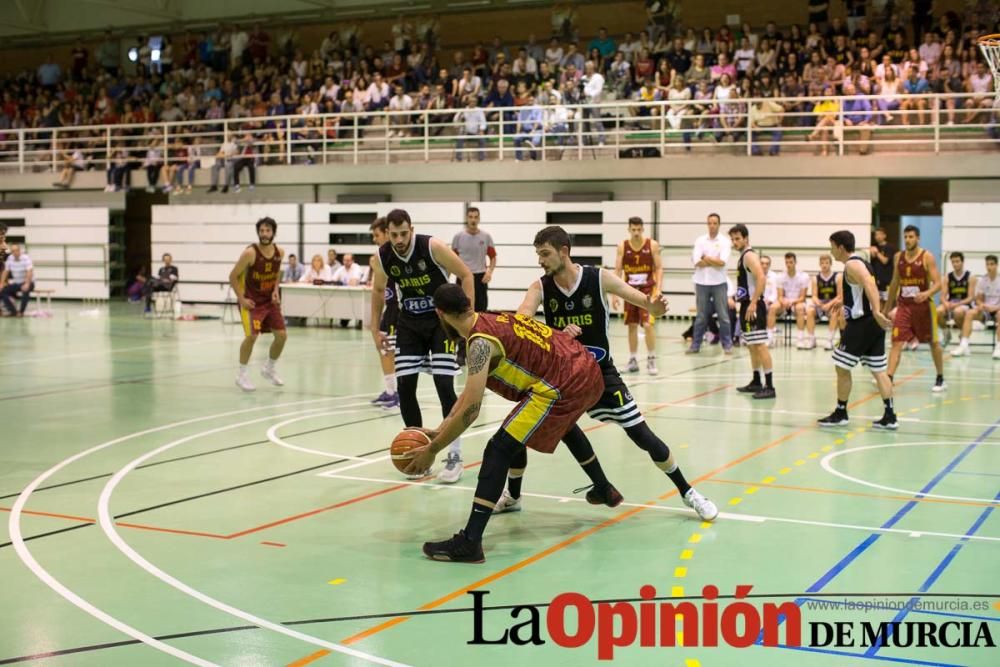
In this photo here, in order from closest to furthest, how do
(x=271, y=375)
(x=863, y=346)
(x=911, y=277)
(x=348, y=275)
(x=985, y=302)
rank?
(x=863, y=346)
(x=911, y=277)
(x=271, y=375)
(x=985, y=302)
(x=348, y=275)

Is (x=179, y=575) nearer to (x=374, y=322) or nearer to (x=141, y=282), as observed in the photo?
(x=374, y=322)

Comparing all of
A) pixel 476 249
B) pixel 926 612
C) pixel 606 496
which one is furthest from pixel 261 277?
pixel 926 612

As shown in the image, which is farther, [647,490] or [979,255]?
[979,255]

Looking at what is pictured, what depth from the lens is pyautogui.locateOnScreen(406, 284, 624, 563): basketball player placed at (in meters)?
6.03

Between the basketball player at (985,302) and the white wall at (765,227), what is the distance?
4.26 metres

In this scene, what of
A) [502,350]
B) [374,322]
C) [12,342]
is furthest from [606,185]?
[502,350]

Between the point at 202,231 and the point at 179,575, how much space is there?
923 inches

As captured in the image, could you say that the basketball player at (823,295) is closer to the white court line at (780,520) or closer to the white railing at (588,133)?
the white railing at (588,133)

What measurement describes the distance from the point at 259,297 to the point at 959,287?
11.8m

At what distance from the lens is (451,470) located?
8312 mm

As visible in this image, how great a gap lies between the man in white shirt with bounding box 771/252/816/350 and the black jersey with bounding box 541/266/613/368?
12.6 meters

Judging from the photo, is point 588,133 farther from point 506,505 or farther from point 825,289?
point 506,505

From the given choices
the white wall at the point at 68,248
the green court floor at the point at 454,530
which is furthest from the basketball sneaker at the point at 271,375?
the white wall at the point at 68,248

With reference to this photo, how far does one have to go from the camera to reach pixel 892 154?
2188cm
